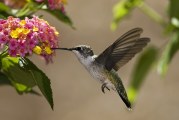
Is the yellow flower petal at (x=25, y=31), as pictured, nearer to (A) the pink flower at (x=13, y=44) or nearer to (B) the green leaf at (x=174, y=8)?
(A) the pink flower at (x=13, y=44)

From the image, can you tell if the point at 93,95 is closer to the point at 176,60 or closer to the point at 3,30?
the point at 176,60

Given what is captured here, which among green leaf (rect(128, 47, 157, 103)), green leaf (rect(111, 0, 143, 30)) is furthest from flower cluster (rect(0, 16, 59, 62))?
green leaf (rect(128, 47, 157, 103))

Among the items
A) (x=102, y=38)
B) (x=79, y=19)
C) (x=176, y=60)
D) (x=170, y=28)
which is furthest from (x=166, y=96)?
(x=170, y=28)

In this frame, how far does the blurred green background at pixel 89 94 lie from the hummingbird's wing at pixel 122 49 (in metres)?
3.71

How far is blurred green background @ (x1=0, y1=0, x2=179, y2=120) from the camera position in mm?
5609

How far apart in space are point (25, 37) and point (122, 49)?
35cm

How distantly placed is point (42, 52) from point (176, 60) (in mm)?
4773

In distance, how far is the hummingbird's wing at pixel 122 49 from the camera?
1.63 m

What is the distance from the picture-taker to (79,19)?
6922mm

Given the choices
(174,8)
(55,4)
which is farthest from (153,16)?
(55,4)

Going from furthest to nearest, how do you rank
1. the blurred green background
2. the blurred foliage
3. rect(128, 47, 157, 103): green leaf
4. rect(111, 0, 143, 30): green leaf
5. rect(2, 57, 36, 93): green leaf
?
the blurred green background, rect(128, 47, 157, 103): green leaf, rect(111, 0, 143, 30): green leaf, the blurred foliage, rect(2, 57, 36, 93): green leaf

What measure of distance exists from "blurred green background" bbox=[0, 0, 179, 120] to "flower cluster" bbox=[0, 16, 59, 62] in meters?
3.95

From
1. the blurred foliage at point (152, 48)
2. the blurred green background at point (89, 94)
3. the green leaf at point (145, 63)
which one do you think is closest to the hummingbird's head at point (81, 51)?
the blurred foliage at point (152, 48)

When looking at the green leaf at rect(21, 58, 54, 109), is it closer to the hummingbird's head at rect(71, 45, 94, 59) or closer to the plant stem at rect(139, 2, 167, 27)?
the hummingbird's head at rect(71, 45, 94, 59)
